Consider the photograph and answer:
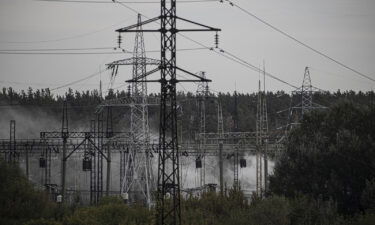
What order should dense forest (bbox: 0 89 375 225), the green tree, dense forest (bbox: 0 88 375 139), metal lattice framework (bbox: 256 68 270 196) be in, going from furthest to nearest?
dense forest (bbox: 0 88 375 139), metal lattice framework (bbox: 256 68 270 196), the green tree, dense forest (bbox: 0 89 375 225)

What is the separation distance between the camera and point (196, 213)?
31.7m

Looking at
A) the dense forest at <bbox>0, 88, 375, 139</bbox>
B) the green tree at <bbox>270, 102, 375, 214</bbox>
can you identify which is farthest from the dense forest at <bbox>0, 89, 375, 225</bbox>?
the dense forest at <bbox>0, 88, 375, 139</bbox>

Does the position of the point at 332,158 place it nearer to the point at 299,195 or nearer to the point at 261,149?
the point at 299,195

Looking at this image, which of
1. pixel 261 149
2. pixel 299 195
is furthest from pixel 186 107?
pixel 299 195

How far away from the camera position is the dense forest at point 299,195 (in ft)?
102

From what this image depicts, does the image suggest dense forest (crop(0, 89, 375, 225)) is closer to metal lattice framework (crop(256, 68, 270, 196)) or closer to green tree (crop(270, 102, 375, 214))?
green tree (crop(270, 102, 375, 214))

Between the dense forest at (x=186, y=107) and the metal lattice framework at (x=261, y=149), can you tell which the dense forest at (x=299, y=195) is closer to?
the metal lattice framework at (x=261, y=149)

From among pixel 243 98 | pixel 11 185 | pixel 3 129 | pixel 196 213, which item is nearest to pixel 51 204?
pixel 11 185

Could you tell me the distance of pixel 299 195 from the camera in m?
35.2

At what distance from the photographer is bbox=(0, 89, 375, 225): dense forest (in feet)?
102

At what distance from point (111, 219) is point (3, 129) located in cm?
6923

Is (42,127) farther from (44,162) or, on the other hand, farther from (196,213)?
(196,213)

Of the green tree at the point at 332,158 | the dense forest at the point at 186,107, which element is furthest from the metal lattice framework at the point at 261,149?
the dense forest at the point at 186,107

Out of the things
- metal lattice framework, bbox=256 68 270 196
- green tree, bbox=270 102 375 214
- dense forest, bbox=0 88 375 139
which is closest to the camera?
green tree, bbox=270 102 375 214
